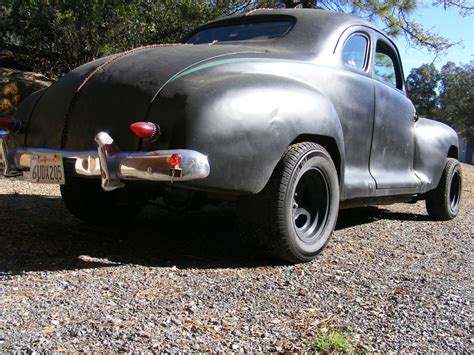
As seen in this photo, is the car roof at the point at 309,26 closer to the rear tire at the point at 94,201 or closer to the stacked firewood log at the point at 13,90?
the rear tire at the point at 94,201

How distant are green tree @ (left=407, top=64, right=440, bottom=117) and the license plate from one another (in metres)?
54.7

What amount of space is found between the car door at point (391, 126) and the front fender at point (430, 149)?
0.45 ft

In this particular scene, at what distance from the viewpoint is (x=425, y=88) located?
5662cm

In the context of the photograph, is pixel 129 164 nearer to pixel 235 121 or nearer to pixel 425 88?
pixel 235 121

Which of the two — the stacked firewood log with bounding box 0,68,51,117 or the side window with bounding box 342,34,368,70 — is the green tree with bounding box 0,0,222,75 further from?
the side window with bounding box 342,34,368,70

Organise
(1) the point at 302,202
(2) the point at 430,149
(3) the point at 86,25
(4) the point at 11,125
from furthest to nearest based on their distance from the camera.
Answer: (3) the point at 86,25, (2) the point at 430,149, (1) the point at 302,202, (4) the point at 11,125

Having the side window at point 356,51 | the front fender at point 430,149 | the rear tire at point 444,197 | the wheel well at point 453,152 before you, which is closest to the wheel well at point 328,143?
the side window at point 356,51

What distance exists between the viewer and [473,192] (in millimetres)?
10789

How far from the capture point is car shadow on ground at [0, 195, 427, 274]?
355 centimetres

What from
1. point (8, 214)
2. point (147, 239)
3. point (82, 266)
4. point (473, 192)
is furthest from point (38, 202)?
point (473, 192)

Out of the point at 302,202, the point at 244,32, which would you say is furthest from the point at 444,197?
the point at 244,32

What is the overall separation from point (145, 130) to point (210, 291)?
3.23ft

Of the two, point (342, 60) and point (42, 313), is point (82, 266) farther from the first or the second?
point (342, 60)

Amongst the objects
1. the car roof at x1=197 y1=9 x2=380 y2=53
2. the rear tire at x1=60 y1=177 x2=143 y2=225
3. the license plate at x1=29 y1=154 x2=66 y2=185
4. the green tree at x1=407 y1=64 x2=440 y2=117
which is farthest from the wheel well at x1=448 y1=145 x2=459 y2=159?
the green tree at x1=407 y1=64 x2=440 y2=117
